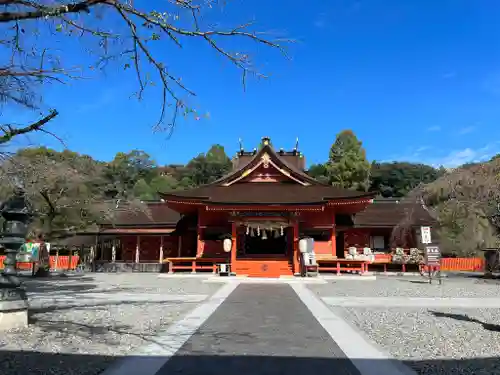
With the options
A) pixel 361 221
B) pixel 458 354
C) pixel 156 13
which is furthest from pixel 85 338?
pixel 361 221

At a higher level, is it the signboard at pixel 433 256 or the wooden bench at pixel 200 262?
the signboard at pixel 433 256

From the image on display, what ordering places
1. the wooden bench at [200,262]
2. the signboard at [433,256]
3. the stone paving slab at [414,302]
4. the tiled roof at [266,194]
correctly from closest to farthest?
1. the stone paving slab at [414,302]
2. the signboard at [433,256]
3. the tiled roof at [266,194]
4. the wooden bench at [200,262]

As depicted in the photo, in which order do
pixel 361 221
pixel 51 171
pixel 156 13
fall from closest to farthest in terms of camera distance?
1. pixel 156 13
2. pixel 51 171
3. pixel 361 221

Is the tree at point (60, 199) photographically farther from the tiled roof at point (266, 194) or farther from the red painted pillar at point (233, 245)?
the red painted pillar at point (233, 245)

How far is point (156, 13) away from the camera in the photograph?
15.0ft

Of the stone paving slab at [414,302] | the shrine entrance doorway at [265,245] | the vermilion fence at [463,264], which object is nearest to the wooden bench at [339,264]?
the shrine entrance doorway at [265,245]

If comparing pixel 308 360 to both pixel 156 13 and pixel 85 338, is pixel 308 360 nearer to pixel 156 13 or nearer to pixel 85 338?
pixel 85 338

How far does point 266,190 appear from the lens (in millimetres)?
22141

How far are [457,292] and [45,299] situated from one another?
1392cm

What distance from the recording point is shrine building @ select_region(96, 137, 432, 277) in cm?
1947

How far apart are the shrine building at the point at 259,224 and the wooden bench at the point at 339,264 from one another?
0.61 feet

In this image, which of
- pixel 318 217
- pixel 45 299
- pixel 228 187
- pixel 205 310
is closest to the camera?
pixel 205 310

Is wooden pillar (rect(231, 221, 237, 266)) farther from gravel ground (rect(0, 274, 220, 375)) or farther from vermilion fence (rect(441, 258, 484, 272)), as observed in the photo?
vermilion fence (rect(441, 258, 484, 272))

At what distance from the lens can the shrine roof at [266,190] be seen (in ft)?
65.1
